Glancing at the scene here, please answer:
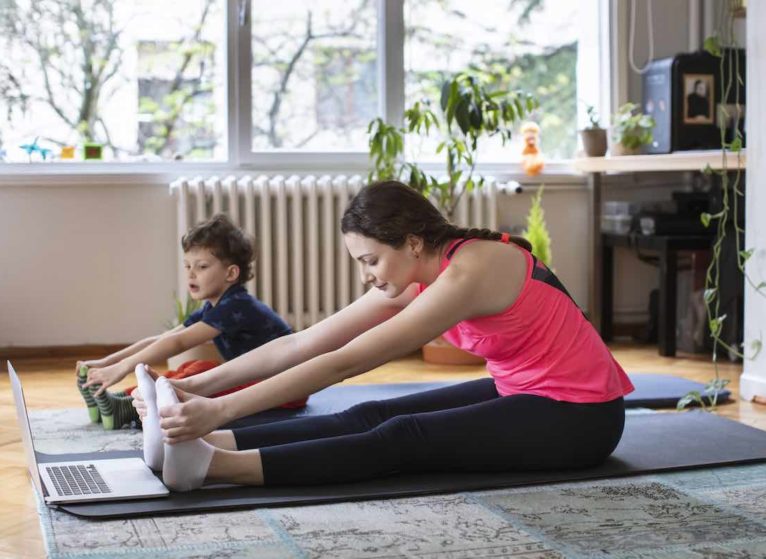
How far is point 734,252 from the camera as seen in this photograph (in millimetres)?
4418

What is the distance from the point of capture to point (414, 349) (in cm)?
231

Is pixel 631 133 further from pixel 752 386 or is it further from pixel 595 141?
pixel 752 386

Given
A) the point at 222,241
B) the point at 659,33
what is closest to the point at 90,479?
the point at 222,241

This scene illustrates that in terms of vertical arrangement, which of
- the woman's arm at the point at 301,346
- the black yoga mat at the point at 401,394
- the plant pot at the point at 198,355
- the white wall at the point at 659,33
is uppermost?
the white wall at the point at 659,33

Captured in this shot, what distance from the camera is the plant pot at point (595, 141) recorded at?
4805mm

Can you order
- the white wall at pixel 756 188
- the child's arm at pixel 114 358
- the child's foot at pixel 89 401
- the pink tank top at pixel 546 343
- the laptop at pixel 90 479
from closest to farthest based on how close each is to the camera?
the laptop at pixel 90 479, the pink tank top at pixel 546 343, the child's arm at pixel 114 358, the child's foot at pixel 89 401, the white wall at pixel 756 188

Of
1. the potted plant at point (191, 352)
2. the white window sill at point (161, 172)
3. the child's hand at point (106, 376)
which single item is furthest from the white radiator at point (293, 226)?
the child's hand at point (106, 376)

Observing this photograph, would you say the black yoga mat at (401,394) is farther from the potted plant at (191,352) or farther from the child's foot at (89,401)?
the potted plant at (191,352)

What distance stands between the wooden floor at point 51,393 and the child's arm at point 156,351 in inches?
10.4

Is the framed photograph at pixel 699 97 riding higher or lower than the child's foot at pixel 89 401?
higher

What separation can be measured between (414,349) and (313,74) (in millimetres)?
2764

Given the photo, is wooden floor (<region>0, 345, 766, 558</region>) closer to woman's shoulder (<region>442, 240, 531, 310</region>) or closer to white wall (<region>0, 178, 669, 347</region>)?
white wall (<region>0, 178, 669, 347</region>)

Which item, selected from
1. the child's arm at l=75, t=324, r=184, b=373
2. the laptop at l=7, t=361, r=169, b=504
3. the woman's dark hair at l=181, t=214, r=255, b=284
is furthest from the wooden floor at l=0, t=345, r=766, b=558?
the woman's dark hair at l=181, t=214, r=255, b=284

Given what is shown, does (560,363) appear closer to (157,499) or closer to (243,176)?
(157,499)
